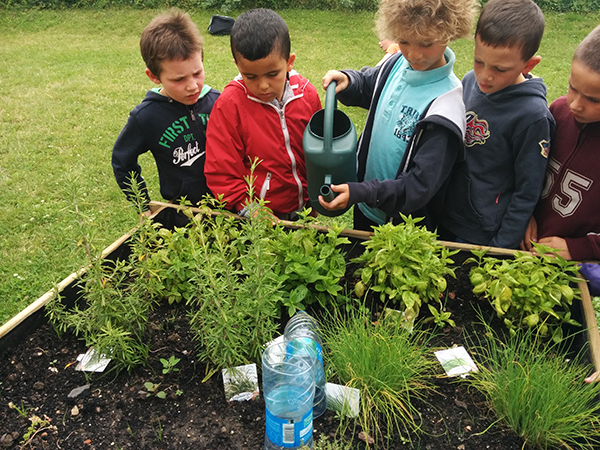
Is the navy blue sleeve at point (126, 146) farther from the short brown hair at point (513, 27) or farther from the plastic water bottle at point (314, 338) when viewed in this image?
the short brown hair at point (513, 27)

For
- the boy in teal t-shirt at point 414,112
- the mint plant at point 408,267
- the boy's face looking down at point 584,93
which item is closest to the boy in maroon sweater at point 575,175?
the boy's face looking down at point 584,93

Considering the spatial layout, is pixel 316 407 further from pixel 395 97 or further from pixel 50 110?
pixel 50 110

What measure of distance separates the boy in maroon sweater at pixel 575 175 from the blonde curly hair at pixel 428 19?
0.46m

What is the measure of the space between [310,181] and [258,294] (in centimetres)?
60

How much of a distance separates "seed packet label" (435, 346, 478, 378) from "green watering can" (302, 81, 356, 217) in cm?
73

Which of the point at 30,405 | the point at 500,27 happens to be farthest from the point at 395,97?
the point at 30,405

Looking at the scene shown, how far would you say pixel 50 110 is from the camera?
6297 mm

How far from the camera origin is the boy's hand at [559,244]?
2.06 metres

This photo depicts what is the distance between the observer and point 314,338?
1.86 meters

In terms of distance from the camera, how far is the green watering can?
1913mm

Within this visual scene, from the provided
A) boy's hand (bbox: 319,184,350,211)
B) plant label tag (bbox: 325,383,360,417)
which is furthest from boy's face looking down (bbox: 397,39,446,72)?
plant label tag (bbox: 325,383,360,417)

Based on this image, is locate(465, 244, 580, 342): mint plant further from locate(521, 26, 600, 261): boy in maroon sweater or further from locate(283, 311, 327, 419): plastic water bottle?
locate(283, 311, 327, 419): plastic water bottle

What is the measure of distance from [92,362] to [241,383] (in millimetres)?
603

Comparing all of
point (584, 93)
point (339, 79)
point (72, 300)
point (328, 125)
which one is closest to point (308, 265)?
point (328, 125)
